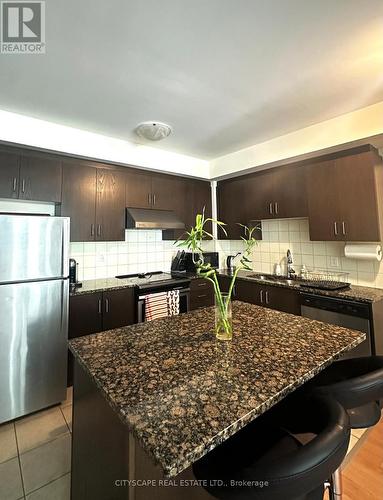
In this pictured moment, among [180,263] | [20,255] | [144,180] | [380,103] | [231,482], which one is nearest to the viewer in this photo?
[231,482]

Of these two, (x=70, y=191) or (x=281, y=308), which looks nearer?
(x=70, y=191)

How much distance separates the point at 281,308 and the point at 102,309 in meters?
1.98

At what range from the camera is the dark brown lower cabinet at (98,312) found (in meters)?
2.46

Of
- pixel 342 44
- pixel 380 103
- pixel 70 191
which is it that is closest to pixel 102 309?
pixel 70 191

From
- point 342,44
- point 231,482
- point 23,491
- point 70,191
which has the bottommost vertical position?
point 23,491

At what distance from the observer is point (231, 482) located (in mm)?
646

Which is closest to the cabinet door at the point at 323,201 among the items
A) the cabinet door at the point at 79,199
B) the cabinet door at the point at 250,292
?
the cabinet door at the point at 250,292

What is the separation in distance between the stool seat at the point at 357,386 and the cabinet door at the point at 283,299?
59.0 inches

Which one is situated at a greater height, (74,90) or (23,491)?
(74,90)

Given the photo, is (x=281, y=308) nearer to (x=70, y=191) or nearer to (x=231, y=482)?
(x=231, y=482)

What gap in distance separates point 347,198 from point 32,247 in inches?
118

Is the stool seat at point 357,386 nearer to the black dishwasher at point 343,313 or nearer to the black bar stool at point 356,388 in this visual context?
the black bar stool at point 356,388

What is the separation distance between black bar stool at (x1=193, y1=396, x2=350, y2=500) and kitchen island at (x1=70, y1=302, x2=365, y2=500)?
0.11m

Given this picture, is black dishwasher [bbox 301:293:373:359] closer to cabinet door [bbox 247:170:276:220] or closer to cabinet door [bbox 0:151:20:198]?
cabinet door [bbox 247:170:276:220]
